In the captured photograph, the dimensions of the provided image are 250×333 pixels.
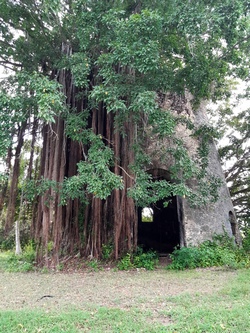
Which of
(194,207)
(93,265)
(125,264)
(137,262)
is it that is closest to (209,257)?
(194,207)

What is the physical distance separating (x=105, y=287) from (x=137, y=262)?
163cm

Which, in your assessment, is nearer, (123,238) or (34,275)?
(34,275)

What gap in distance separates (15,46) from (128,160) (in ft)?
11.3

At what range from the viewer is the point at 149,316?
3.01 meters

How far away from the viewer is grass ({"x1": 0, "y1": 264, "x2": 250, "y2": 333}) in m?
2.69

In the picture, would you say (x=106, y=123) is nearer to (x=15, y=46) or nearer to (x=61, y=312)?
(x=15, y=46)

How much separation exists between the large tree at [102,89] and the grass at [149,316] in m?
1.69

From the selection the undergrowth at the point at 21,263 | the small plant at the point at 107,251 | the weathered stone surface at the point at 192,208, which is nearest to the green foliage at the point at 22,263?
the undergrowth at the point at 21,263

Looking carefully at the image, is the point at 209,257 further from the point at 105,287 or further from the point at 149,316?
the point at 149,316

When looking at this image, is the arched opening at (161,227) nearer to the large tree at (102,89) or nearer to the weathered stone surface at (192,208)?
the weathered stone surface at (192,208)

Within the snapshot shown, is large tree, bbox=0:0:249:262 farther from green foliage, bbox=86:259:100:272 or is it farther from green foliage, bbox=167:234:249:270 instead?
green foliage, bbox=167:234:249:270

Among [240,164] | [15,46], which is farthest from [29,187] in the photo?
[240,164]

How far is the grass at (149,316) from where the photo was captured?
2688 millimetres

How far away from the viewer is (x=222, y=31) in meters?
4.64
